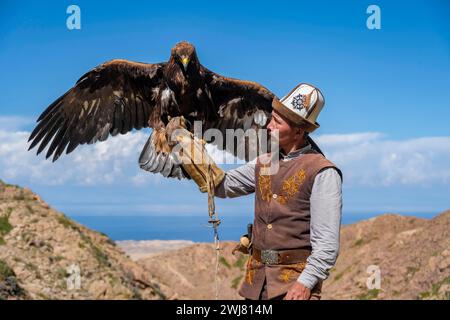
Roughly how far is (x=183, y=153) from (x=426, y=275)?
18.2m

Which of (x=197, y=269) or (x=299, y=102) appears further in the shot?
(x=197, y=269)

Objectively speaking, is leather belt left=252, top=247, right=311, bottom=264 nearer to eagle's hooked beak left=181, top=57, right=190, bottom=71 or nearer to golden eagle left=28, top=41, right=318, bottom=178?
golden eagle left=28, top=41, right=318, bottom=178

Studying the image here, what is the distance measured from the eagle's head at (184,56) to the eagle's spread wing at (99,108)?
53 cm

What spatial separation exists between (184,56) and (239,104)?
1.27 m

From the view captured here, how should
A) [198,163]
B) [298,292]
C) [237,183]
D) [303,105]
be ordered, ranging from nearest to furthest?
[298,292] < [303,105] < [198,163] < [237,183]

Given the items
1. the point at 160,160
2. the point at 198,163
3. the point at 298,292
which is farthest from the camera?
A: the point at 160,160

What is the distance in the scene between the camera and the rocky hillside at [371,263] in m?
20.3

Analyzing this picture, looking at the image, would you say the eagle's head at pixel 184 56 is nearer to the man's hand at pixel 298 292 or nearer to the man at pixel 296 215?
the man at pixel 296 215

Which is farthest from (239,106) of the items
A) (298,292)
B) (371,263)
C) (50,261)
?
(371,263)

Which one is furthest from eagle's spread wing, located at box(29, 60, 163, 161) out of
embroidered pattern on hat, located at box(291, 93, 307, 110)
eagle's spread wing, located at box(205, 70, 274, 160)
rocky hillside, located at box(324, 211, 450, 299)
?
rocky hillside, located at box(324, 211, 450, 299)

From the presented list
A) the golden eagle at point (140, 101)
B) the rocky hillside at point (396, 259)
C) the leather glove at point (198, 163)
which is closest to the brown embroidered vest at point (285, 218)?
the leather glove at point (198, 163)

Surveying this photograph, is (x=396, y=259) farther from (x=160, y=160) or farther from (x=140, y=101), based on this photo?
Result: (x=160, y=160)

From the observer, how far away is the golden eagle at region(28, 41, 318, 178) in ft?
22.4

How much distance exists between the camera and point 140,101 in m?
7.46
